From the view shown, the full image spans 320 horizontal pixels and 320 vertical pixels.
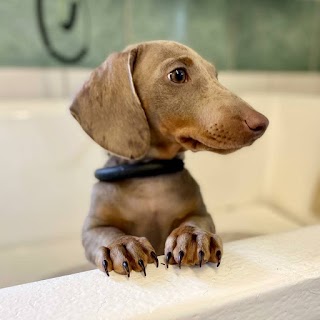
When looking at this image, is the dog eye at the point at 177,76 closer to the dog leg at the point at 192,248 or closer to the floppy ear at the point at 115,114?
the floppy ear at the point at 115,114

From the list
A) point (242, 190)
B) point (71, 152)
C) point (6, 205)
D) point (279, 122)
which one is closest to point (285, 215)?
point (242, 190)

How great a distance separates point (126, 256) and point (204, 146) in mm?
232

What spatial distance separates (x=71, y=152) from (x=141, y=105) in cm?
58

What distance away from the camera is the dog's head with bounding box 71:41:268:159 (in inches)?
28.9

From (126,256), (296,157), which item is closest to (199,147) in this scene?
(126,256)

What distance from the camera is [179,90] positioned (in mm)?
752

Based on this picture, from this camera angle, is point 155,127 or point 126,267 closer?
point 126,267

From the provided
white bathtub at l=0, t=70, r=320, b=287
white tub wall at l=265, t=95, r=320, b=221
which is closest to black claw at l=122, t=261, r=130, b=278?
white bathtub at l=0, t=70, r=320, b=287

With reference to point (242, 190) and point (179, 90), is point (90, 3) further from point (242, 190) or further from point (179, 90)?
point (179, 90)

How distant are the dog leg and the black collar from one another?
198mm

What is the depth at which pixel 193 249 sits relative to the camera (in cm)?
56

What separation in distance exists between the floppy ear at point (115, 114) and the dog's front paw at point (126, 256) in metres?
0.18

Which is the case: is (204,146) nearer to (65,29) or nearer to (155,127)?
(155,127)

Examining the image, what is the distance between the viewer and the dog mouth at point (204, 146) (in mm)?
686
